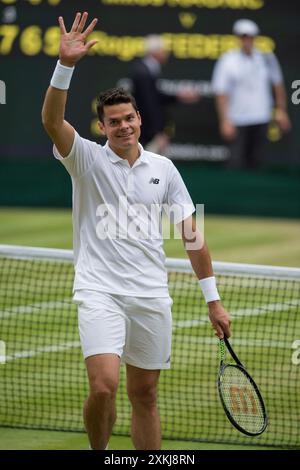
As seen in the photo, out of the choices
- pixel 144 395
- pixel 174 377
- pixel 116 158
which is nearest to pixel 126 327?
pixel 144 395

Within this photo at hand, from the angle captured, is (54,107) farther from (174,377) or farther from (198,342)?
(198,342)

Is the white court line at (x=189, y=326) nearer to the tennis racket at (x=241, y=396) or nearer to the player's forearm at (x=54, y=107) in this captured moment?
the tennis racket at (x=241, y=396)

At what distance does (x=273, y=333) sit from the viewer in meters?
10.6

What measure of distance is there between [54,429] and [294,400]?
1803 millimetres

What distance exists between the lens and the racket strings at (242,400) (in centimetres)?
666

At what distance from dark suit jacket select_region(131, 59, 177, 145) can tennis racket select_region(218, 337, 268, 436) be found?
11.2 m

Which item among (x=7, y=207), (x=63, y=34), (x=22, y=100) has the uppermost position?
(x=63, y=34)

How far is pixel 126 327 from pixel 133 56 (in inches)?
460

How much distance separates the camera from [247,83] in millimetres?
18062

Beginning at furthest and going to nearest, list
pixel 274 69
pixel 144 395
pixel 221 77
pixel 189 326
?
pixel 221 77 < pixel 274 69 < pixel 189 326 < pixel 144 395

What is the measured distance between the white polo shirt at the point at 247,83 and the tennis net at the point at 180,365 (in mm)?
6252

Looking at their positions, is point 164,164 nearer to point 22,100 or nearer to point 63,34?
point 63,34

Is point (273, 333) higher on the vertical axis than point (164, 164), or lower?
lower

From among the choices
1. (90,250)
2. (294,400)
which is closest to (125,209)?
(90,250)
